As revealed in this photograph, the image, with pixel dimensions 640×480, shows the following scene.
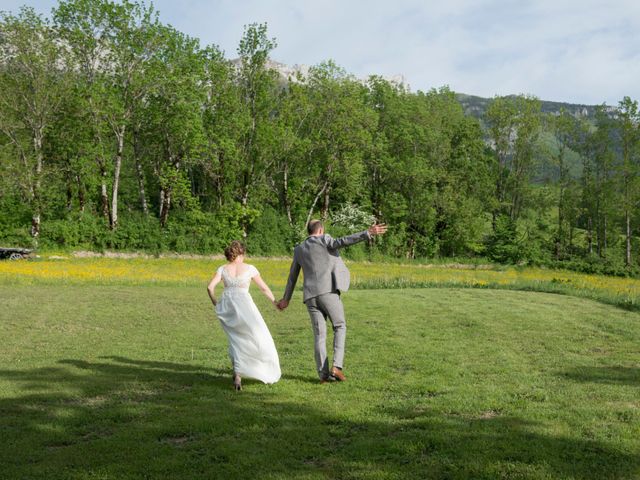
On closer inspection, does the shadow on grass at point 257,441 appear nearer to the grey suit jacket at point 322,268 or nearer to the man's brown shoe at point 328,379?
the man's brown shoe at point 328,379

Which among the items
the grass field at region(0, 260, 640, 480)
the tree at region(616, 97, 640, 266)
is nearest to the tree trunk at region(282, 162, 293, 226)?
the tree at region(616, 97, 640, 266)

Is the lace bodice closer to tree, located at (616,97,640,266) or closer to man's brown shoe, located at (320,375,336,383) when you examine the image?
man's brown shoe, located at (320,375,336,383)

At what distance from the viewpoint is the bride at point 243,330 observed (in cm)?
869

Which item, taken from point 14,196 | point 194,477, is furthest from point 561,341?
point 14,196

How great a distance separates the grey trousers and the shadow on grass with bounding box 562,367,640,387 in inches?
153

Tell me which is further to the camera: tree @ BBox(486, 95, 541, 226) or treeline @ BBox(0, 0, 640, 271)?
tree @ BBox(486, 95, 541, 226)

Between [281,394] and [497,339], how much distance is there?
6.69 m

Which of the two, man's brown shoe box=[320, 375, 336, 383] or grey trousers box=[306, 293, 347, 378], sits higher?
grey trousers box=[306, 293, 347, 378]

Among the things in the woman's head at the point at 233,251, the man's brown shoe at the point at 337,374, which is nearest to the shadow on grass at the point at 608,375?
the man's brown shoe at the point at 337,374

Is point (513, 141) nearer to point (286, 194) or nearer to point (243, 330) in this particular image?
point (286, 194)

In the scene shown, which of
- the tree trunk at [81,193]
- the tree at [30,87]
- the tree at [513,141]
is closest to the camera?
the tree at [30,87]

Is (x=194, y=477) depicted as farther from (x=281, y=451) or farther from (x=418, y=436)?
(x=418, y=436)

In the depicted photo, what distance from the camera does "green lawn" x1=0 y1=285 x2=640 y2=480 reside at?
5.39 m

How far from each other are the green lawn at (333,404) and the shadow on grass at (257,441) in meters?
0.02
